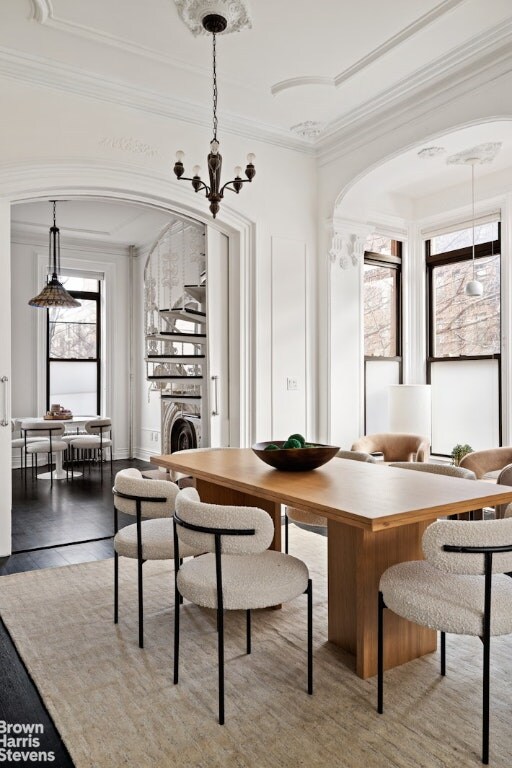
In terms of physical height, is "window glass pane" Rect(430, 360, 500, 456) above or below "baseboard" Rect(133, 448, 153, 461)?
above

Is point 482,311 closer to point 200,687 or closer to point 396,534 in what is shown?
point 396,534

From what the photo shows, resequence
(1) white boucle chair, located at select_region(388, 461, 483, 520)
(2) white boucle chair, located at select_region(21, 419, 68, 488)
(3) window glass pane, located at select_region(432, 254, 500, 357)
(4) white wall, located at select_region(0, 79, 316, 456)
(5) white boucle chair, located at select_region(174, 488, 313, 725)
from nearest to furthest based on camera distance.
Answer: (5) white boucle chair, located at select_region(174, 488, 313, 725), (1) white boucle chair, located at select_region(388, 461, 483, 520), (4) white wall, located at select_region(0, 79, 316, 456), (3) window glass pane, located at select_region(432, 254, 500, 357), (2) white boucle chair, located at select_region(21, 419, 68, 488)

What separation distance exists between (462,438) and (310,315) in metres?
2.05

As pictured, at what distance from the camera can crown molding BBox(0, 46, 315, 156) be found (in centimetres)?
401

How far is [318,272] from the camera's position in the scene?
5.58 metres

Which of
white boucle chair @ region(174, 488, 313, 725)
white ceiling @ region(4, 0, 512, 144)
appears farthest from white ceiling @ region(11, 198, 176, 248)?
white boucle chair @ region(174, 488, 313, 725)

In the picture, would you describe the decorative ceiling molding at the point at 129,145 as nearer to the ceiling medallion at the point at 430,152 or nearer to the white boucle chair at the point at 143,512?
the ceiling medallion at the point at 430,152

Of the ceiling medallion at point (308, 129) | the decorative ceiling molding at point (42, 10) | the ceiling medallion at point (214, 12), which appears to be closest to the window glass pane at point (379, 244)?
the ceiling medallion at point (308, 129)

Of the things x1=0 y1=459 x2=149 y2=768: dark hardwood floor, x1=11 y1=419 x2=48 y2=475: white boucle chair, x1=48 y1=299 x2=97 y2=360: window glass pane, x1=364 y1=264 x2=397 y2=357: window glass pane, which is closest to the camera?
x1=0 y1=459 x2=149 y2=768: dark hardwood floor

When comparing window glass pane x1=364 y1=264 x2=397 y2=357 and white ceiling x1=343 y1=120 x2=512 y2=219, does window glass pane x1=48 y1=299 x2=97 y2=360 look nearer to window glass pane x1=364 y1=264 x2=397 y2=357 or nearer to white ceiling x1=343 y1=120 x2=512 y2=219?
window glass pane x1=364 y1=264 x2=397 y2=357

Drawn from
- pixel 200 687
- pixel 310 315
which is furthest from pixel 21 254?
pixel 200 687

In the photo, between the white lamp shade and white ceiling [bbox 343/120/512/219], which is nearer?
white ceiling [bbox 343/120/512/219]

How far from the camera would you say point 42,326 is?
8234 millimetres

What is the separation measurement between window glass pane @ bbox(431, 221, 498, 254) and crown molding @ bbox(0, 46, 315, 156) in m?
1.89
